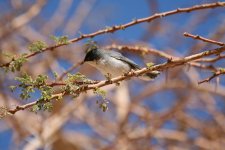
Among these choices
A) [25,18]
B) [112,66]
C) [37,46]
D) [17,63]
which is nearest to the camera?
[17,63]

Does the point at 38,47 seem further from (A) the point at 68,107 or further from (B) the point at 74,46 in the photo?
(B) the point at 74,46

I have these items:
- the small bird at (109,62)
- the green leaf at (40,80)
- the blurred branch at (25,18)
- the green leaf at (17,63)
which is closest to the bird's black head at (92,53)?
the small bird at (109,62)

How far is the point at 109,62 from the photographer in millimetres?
3111

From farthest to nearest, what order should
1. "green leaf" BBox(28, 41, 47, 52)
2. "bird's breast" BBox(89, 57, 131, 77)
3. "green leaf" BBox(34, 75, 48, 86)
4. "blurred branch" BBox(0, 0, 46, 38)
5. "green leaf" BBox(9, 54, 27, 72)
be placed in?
"blurred branch" BBox(0, 0, 46, 38) → "bird's breast" BBox(89, 57, 131, 77) → "green leaf" BBox(28, 41, 47, 52) → "green leaf" BBox(9, 54, 27, 72) → "green leaf" BBox(34, 75, 48, 86)

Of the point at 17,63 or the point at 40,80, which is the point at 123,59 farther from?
the point at 40,80

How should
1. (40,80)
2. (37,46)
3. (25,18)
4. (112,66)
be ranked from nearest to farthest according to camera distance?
(40,80)
(37,46)
(112,66)
(25,18)

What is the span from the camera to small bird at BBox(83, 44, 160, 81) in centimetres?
306

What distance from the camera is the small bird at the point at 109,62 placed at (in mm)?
3057

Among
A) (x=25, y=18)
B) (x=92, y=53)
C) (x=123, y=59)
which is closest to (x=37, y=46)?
(x=92, y=53)

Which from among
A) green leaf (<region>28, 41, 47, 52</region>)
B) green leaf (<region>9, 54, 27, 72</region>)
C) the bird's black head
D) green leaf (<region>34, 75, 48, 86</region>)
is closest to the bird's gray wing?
the bird's black head

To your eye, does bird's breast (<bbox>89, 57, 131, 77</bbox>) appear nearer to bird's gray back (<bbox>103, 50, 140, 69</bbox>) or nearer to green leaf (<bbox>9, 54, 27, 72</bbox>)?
bird's gray back (<bbox>103, 50, 140, 69</bbox>)

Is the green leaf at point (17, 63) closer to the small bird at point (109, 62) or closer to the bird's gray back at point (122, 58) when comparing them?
the small bird at point (109, 62)

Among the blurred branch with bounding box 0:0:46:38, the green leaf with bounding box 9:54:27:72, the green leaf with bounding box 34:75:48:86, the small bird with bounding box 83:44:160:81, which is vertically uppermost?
the blurred branch with bounding box 0:0:46:38

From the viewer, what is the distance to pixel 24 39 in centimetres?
788
